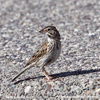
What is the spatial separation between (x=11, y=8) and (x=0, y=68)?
24.1 ft

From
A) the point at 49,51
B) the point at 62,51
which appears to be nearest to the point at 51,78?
the point at 49,51

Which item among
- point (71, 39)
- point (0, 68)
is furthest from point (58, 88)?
point (71, 39)

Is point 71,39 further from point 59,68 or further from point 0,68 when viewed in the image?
point 0,68

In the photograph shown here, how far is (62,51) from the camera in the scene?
10.7m

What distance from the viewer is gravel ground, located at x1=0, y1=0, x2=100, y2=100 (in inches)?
318

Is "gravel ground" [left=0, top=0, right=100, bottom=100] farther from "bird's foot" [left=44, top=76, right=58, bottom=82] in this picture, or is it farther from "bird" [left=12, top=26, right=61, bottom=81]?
"bird" [left=12, top=26, right=61, bottom=81]

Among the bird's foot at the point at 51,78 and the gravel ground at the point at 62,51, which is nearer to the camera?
the gravel ground at the point at 62,51

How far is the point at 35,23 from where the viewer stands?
13930 mm

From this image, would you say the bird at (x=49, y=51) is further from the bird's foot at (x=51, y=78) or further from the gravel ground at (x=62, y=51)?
the gravel ground at (x=62, y=51)

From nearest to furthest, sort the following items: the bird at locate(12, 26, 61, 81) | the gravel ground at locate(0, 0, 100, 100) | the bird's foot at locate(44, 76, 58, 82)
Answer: the bird at locate(12, 26, 61, 81) < the gravel ground at locate(0, 0, 100, 100) < the bird's foot at locate(44, 76, 58, 82)

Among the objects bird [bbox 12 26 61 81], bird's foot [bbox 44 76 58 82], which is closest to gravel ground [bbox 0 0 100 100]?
bird's foot [bbox 44 76 58 82]

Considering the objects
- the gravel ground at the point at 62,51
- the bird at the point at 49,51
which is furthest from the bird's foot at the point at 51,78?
the bird at the point at 49,51

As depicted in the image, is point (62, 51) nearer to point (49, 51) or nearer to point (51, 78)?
point (51, 78)

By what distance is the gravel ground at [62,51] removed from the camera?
809cm
